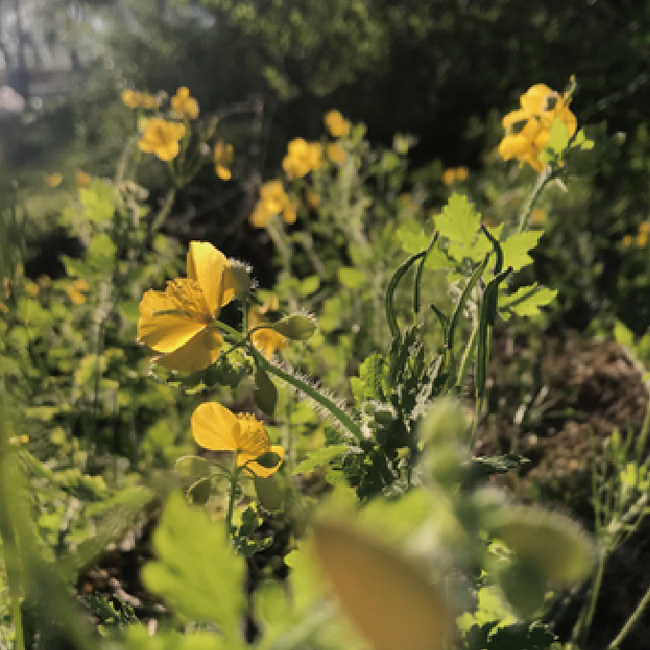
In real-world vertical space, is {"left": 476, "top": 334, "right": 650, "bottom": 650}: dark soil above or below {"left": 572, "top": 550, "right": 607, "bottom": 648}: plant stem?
above

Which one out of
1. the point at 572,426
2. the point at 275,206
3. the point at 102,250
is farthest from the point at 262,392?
the point at 572,426

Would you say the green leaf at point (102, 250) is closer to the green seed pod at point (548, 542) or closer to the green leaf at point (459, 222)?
the green leaf at point (459, 222)

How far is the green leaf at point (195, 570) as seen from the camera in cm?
26

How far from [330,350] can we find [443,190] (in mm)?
3082

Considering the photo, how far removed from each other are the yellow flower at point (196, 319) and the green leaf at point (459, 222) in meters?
0.25

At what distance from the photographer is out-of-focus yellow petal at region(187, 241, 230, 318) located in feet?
1.76

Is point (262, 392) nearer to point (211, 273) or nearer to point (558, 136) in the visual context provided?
point (211, 273)

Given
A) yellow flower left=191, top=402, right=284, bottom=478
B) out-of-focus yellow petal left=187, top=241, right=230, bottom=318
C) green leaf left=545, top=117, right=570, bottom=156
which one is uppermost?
green leaf left=545, top=117, right=570, bottom=156

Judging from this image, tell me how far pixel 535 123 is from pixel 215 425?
1.97 ft

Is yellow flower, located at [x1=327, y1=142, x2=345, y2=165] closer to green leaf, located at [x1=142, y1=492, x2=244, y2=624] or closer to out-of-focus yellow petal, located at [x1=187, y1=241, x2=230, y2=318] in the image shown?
out-of-focus yellow petal, located at [x1=187, y1=241, x2=230, y2=318]

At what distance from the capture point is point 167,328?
0.55 meters

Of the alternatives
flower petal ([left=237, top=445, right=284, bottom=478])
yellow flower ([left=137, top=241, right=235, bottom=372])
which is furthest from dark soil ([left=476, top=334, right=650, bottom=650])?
yellow flower ([left=137, top=241, right=235, bottom=372])

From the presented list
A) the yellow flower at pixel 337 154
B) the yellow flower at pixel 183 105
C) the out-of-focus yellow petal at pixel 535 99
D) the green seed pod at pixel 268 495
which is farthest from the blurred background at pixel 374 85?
the green seed pod at pixel 268 495

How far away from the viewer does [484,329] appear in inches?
22.4
